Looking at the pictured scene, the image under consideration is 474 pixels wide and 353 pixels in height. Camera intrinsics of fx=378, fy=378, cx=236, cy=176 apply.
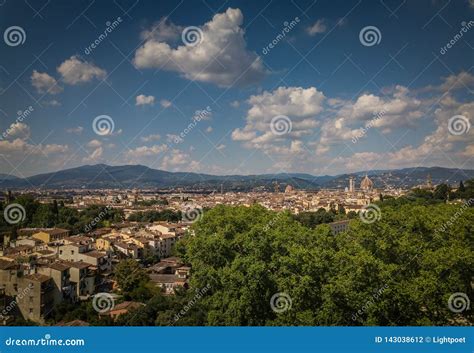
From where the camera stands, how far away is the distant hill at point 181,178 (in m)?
12.3

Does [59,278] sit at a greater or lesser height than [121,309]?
greater

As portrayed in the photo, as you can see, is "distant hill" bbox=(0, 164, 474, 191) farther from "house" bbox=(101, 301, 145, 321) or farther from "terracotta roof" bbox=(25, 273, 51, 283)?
"house" bbox=(101, 301, 145, 321)

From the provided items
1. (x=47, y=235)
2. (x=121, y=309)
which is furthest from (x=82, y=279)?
(x=47, y=235)

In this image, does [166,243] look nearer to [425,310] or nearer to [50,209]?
[50,209]

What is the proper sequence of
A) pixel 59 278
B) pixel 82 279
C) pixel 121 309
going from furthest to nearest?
pixel 82 279, pixel 59 278, pixel 121 309

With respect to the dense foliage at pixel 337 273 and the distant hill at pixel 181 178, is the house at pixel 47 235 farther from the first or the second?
the dense foliage at pixel 337 273

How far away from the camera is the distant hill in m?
12.3

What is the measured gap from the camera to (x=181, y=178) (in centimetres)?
2945

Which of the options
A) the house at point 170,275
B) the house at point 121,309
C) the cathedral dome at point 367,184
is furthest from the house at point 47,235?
the cathedral dome at point 367,184

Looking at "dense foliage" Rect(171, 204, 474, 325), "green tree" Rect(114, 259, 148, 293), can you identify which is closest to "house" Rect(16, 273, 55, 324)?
"green tree" Rect(114, 259, 148, 293)

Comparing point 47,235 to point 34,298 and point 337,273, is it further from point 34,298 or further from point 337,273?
point 337,273

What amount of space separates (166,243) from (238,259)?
13075mm

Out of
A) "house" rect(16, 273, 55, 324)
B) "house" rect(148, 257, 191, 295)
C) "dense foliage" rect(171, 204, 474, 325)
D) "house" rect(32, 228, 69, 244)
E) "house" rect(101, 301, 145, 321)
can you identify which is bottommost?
"house" rect(148, 257, 191, 295)
